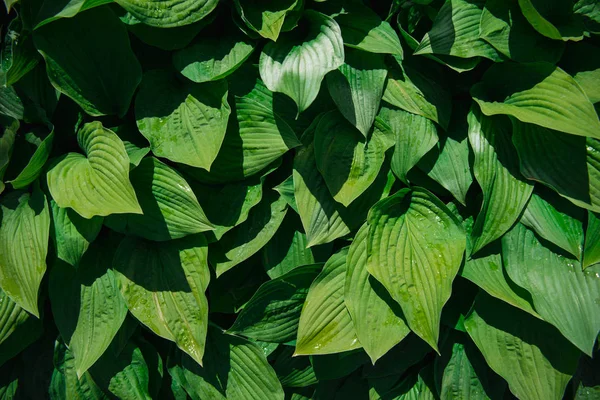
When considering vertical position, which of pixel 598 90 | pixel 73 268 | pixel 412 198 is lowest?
pixel 73 268

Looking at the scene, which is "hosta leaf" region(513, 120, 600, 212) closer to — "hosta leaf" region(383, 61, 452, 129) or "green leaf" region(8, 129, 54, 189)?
"hosta leaf" region(383, 61, 452, 129)

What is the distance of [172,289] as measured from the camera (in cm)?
144

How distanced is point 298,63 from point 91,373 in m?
1.04

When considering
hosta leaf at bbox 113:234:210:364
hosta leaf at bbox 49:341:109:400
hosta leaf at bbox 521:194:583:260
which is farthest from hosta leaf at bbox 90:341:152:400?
hosta leaf at bbox 521:194:583:260

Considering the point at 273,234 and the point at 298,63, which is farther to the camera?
the point at 273,234

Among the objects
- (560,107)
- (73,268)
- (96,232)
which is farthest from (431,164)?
(73,268)

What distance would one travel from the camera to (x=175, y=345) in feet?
5.16

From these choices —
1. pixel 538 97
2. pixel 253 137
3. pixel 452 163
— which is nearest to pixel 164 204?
pixel 253 137

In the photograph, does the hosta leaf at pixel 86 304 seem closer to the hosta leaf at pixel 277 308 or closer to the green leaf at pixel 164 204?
the green leaf at pixel 164 204

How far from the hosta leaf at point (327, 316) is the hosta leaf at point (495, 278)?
1.05ft

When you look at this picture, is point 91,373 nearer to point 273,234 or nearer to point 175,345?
point 175,345

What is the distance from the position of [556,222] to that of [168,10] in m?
1.10

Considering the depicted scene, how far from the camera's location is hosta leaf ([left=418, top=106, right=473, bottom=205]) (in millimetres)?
1389

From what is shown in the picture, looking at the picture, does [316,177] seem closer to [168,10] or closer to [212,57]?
[212,57]
